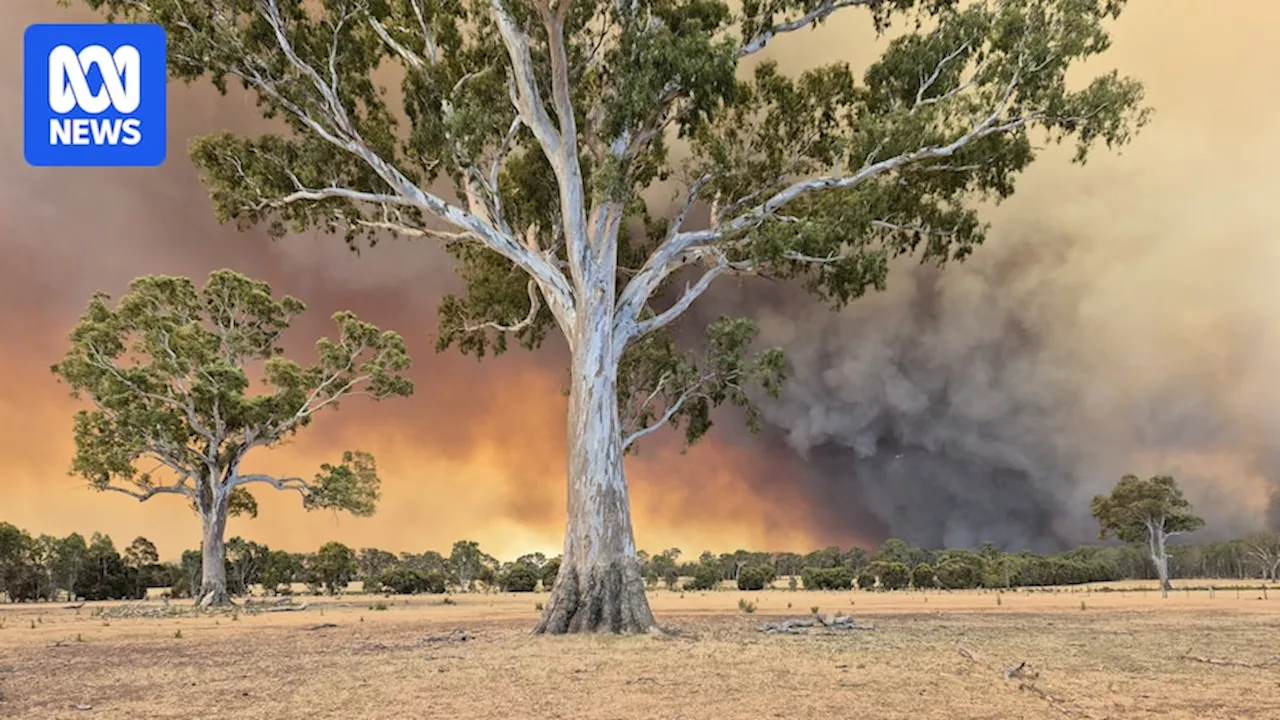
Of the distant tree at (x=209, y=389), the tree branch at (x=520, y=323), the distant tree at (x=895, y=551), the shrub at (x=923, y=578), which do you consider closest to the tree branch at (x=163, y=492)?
the distant tree at (x=209, y=389)

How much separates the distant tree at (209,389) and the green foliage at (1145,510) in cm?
4615

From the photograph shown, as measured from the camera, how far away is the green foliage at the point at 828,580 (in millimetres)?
57719

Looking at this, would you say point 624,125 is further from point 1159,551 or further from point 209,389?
point 1159,551

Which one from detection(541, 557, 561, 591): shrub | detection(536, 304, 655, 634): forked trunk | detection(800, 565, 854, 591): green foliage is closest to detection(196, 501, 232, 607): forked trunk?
detection(536, 304, 655, 634): forked trunk

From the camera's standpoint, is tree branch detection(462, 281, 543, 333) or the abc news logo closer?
the abc news logo

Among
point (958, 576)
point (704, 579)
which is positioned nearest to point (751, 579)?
point (704, 579)

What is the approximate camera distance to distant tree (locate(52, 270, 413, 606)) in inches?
1325

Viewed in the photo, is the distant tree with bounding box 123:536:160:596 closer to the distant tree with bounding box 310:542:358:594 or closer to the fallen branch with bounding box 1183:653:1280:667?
the distant tree with bounding box 310:542:358:594

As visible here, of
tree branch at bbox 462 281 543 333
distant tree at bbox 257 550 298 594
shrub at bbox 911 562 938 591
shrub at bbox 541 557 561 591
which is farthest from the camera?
shrub at bbox 541 557 561 591

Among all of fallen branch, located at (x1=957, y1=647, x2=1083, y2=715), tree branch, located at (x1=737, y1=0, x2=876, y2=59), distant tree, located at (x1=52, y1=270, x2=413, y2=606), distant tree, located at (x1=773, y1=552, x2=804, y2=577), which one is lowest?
distant tree, located at (x1=773, y1=552, x2=804, y2=577)

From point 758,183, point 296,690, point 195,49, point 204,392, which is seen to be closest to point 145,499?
point 204,392

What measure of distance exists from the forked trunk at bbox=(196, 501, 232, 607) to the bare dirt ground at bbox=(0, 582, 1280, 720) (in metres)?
15.6

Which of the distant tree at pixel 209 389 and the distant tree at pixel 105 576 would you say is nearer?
the distant tree at pixel 209 389

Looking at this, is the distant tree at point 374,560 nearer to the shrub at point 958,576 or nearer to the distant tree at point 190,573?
the distant tree at point 190,573
